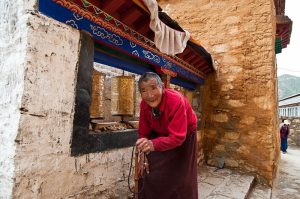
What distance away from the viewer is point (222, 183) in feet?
12.6

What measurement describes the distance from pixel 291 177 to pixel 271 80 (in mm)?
2471

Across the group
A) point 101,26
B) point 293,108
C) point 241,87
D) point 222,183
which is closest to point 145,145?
point 101,26

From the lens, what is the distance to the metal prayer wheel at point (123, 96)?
108 inches

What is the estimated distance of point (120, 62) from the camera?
9.04 feet

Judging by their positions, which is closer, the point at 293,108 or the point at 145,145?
the point at 145,145

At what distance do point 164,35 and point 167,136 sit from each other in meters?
1.47

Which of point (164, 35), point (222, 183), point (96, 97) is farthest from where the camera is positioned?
point (222, 183)

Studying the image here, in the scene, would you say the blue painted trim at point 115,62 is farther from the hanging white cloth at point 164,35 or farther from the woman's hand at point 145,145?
the woman's hand at point 145,145

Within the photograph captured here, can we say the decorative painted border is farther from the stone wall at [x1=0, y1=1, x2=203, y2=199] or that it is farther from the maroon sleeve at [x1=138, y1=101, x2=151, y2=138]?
the maroon sleeve at [x1=138, y1=101, x2=151, y2=138]

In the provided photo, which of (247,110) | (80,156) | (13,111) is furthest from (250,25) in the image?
(13,111)

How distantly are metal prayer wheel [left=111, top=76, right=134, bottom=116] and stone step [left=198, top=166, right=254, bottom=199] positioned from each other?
1.62 metres

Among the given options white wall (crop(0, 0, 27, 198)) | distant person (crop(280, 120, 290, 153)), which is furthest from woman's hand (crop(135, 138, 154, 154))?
distant person (crop(280, 120, 290, 153))

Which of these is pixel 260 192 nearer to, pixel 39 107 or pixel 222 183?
pixel 222 183

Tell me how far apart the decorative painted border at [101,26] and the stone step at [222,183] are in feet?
6.65
